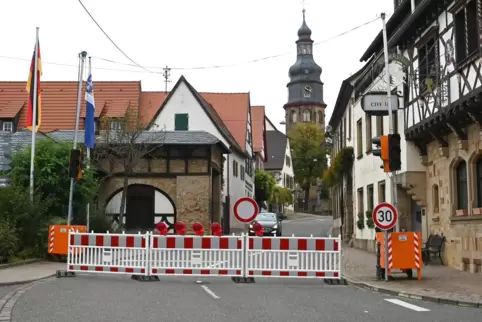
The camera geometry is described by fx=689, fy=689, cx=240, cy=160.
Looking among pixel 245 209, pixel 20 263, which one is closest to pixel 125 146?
pixel 20 263

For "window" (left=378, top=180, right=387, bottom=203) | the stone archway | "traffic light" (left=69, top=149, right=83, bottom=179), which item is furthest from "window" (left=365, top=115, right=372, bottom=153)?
"traffic light" (left=69, top=149, right=83, bottom=179)

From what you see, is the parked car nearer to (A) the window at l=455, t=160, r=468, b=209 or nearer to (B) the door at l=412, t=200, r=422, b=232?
(B) the door at l=412, t=200, r=422, b=232

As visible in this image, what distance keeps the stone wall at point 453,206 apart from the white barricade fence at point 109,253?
8.11 m

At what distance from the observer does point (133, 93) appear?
159 feet

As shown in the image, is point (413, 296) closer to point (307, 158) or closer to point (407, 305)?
point (407, 305)

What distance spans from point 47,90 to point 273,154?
43.2 meters

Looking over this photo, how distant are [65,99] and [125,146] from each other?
53.1 ft

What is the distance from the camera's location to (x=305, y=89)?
403ft

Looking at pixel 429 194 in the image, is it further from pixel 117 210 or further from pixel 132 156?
pixel 117 210

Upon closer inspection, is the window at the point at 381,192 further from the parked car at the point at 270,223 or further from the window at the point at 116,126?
the window at the point at 116,126

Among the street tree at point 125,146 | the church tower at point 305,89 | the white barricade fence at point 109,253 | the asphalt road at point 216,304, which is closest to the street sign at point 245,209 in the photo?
the asphalt road at point 216,304

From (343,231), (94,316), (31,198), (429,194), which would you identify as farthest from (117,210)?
(94,316)

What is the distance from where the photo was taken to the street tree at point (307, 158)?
93.2 meters

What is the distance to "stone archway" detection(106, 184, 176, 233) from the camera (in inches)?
1417
